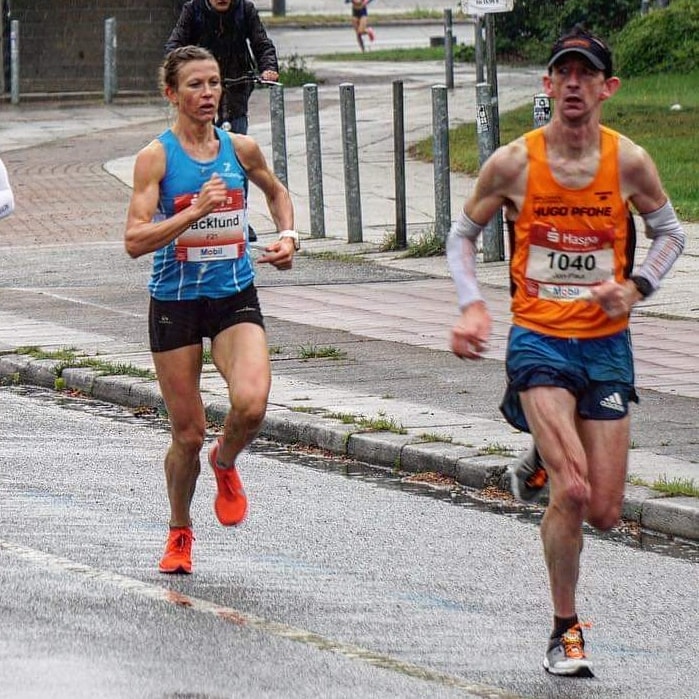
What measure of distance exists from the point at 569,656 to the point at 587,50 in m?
1.76

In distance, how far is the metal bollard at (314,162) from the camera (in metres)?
18.0

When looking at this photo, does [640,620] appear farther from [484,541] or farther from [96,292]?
[96,292]

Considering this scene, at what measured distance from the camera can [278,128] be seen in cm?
1861

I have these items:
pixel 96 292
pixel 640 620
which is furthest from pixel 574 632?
pixel 96 292

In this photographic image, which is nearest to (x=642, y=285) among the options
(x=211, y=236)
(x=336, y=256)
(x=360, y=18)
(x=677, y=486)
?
(x=211, y=236)

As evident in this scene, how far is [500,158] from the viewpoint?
20.5ft

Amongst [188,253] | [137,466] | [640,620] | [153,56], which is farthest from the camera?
[153,56]

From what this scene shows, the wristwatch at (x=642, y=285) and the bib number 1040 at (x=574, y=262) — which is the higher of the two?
the bib number 1040 at (x=574, y=262)

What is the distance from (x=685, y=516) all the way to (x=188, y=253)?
222 cm

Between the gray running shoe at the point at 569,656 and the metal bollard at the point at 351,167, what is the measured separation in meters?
11.7

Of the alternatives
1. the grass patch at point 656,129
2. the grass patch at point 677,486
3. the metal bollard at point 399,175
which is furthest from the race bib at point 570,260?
the grass patch at point 656,129

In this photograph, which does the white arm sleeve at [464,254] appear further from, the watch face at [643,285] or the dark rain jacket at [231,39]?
the dark rain jacket at [231,39]

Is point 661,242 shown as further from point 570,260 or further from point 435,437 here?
point 435,437

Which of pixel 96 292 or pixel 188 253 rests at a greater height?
pixel 188 253
